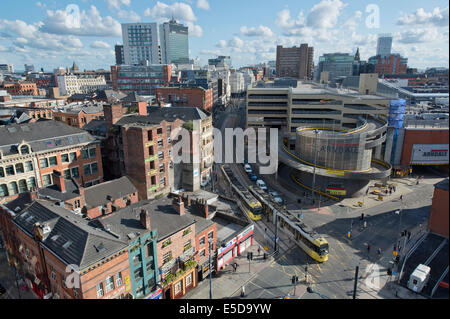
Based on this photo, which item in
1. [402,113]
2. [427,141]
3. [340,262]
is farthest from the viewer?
[402,113]

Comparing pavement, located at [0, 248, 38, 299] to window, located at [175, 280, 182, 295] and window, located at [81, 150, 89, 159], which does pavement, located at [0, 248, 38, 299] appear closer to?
window, located at [175, 280, 182, 295]

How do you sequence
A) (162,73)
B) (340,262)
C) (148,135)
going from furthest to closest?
(162,73) < (148,135) < (340,262)

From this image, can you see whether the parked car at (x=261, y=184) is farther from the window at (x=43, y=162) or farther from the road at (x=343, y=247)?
the window at (x=43, y=162)

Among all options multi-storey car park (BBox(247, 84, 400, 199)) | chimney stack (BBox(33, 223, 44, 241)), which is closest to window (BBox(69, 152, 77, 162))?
chimney stack (BBox(33, 223, 44, 241))

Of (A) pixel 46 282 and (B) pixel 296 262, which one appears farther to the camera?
(B) pixel 296 262

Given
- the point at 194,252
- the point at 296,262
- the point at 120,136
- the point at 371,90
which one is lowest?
the point at 296,262

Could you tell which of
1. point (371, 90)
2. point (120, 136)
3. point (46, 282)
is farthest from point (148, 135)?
point (371, 90)

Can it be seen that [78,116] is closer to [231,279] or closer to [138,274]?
[138,274]

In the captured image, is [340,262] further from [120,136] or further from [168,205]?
[120,136]
